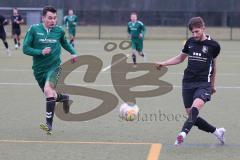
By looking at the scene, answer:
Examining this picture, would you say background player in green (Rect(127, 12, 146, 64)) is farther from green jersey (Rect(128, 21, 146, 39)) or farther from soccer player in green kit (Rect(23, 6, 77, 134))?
soccer player in green kit (Rect(23, 6, 77, 134))

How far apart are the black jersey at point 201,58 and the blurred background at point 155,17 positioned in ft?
116

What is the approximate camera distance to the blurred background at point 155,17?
152ft

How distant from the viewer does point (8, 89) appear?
14.3m

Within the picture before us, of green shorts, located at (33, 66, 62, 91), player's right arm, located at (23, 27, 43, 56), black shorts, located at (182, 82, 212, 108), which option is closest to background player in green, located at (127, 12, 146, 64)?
green shorts, located at (33, 66, 62, 91)

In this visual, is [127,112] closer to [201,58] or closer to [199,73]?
[199,73]

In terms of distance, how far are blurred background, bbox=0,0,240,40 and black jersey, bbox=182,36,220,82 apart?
35224 millimetres

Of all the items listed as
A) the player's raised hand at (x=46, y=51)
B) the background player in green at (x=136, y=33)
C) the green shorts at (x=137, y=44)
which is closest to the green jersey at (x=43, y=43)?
the player's raised hand at (x=46, y=51)

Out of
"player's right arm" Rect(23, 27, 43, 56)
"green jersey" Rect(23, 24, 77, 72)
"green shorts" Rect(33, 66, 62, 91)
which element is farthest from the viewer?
"green shorts" Rect(33, 66, 62, 91)

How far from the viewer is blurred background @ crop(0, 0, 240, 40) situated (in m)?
46.4

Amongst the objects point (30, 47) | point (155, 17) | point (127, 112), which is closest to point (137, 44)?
point (127, 112)

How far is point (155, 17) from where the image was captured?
4819 cm

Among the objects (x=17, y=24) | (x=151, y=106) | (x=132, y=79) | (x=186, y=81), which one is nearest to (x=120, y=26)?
(x=17, y=24)

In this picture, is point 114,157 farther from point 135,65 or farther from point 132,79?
point 135,65

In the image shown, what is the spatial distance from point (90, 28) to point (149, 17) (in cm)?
475
